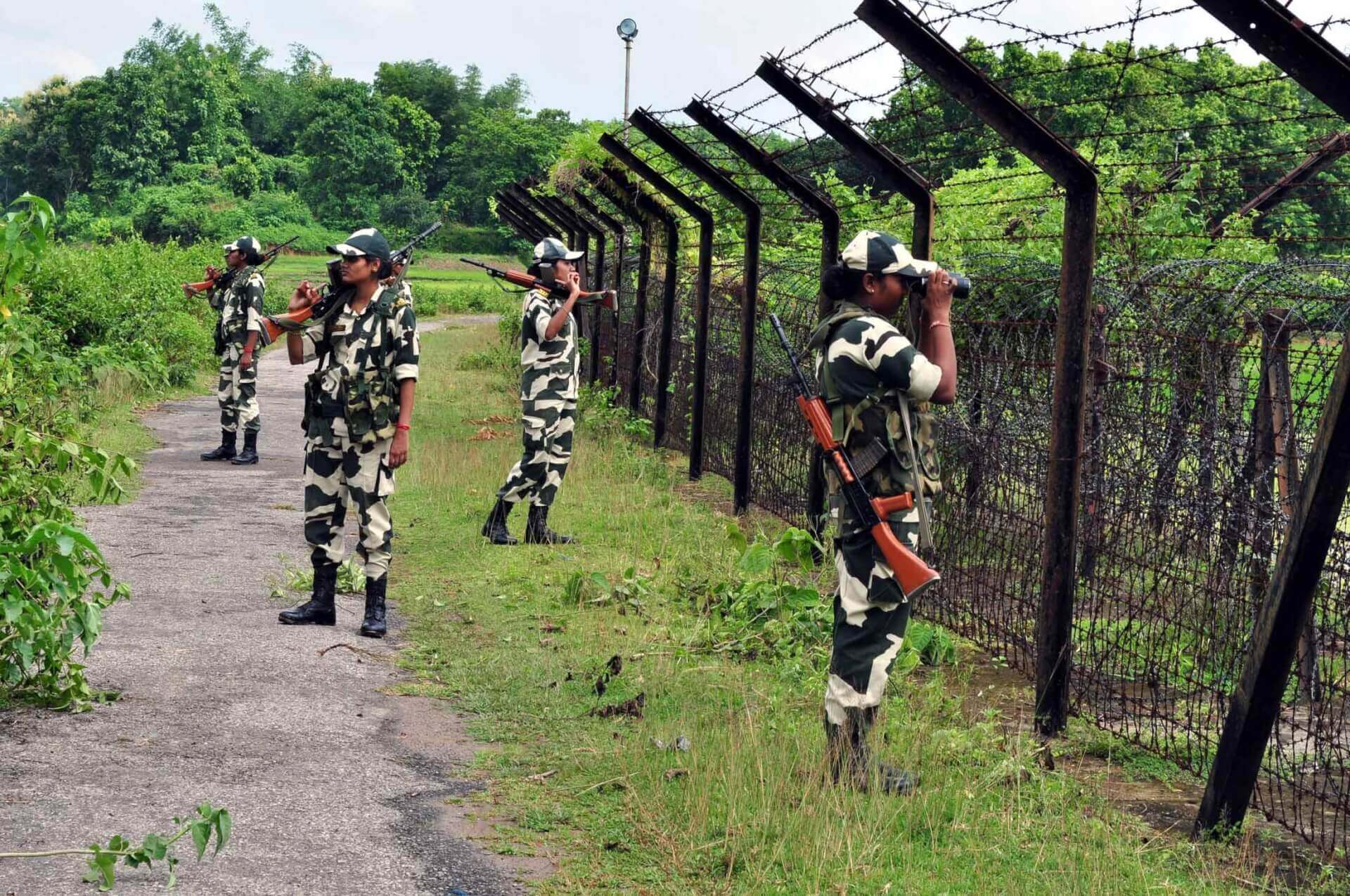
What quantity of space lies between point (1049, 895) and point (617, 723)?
6.70 ft

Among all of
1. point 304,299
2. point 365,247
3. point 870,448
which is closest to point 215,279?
point 304,299

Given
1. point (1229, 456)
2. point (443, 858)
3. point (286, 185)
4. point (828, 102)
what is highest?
point (286, 185)

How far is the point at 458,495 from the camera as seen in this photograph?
36.0 feet

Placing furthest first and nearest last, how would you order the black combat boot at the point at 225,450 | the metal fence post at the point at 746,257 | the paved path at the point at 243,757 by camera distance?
the black combat boot at the point at 225,450
the metal fence post at the point at 746,257
the paved path at the point at 243,757

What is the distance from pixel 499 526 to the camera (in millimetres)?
9258

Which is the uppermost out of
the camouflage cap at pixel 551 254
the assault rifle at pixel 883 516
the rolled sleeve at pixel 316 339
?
the camouflage cap at pixel 551 254

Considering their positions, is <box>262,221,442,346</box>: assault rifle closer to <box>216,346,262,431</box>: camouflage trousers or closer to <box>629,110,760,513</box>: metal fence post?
<box>629,110,760,513</box>: metal fence post

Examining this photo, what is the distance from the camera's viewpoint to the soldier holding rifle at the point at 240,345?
12.1 m

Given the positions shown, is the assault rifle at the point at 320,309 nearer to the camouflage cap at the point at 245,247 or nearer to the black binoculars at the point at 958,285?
the black binoculars at the point at 958,285

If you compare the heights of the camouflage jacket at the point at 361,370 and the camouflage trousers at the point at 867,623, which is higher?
the camouflage jacket at the point at 361,370

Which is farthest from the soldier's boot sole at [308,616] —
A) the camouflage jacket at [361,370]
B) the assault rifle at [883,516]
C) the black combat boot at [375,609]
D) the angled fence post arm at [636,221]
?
the angled fence post arm at [636,221]

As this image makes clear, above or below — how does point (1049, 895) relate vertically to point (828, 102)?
below

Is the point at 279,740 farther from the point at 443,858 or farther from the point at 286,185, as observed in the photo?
the point at 286,185

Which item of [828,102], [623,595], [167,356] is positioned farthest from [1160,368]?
[167,356]
